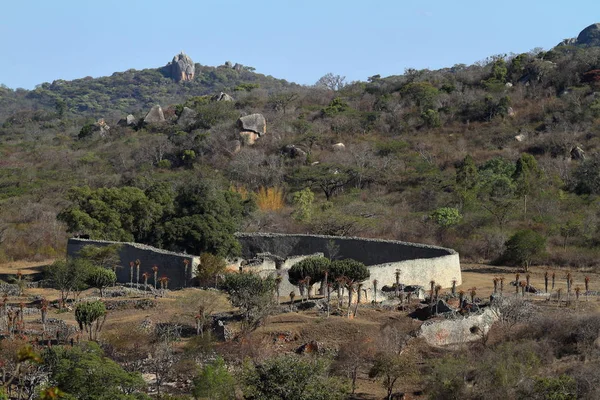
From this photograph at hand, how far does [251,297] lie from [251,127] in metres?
56.2

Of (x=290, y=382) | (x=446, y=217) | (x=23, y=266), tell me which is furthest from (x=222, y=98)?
(x=290, y=382)

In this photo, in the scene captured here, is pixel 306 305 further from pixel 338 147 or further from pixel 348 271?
pixel 338 147

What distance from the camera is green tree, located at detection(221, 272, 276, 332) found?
93.2 feet

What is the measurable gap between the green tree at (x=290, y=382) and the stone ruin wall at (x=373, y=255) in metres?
15.7

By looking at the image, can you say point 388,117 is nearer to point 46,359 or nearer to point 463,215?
point 463,215

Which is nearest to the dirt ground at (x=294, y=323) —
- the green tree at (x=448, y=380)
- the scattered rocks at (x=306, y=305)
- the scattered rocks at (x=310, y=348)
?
the scattered rocks at (x=310, y=348)

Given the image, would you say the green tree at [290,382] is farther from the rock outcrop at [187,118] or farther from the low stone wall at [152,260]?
the rock outcrop at [187,118]

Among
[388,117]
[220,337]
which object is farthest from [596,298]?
[388,117]

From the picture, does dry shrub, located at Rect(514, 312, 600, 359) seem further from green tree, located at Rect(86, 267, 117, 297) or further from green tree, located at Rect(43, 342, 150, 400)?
green tree, located at Rect(86, 267, 117, 297)

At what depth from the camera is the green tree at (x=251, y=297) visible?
28422mm

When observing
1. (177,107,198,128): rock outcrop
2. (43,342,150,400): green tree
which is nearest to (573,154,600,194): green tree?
(177,107,198,128): rock outcrop

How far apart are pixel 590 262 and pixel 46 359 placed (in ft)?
102

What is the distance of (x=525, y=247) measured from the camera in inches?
1752

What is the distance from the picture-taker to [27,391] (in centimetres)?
2225
